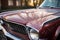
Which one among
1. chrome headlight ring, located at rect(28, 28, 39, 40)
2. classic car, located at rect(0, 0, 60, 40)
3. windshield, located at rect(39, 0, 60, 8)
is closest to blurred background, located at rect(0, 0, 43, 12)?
windshield, located at rect(39, 0, 60, 8)

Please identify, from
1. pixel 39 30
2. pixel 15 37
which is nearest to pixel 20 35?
pixel 15 37

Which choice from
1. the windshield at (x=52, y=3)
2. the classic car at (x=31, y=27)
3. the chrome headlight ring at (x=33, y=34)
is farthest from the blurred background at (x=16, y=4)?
the chrome headlight ring at (x=33, y=34)

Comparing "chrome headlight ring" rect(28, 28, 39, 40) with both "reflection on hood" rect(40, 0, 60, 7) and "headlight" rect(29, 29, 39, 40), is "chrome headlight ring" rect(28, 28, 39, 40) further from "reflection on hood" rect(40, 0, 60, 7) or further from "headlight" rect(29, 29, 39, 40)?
"reflection on hood" rect(40, 0, 60, 7)

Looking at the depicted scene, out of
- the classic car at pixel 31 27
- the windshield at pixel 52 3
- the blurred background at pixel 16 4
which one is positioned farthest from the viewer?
the blurred background at pixel 16 4

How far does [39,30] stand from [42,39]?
0.49ft

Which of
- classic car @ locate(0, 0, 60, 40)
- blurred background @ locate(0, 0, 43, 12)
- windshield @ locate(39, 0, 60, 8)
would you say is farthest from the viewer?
blurred background @ locate(0, 0, 43, 12)

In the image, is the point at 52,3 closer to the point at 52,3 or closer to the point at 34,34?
the point at 52,3

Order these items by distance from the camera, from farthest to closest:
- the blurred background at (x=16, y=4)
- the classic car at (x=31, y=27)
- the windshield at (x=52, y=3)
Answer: the blurred background at (x=16, y=4) < the windshield at (x=52, y=3) < the classic car at (x=31, y=27)

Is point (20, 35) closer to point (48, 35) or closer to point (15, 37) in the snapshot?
point (15, 37)

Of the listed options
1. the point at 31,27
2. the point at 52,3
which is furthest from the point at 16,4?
the point at 31,27

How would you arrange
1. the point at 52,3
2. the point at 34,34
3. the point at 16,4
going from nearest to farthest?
the point at 34,34, the point at 52,3, the point at 16,4

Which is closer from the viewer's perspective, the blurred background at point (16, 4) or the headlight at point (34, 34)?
the headlight at point (34, 34)

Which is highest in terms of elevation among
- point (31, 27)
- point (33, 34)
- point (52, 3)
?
point (52, 3)

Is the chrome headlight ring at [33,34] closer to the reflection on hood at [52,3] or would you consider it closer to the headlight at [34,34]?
the headlight at [34,34]
